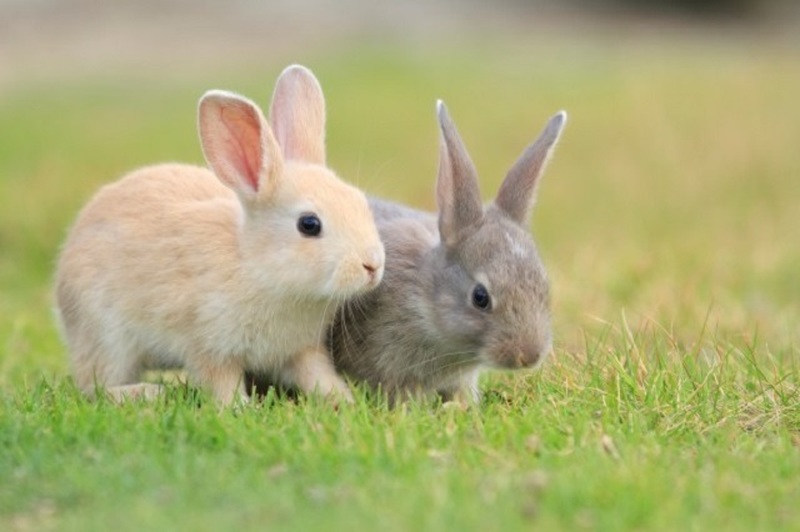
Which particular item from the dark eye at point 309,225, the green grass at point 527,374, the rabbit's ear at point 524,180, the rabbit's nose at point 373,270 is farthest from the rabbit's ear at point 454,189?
the green grass at point 527,374

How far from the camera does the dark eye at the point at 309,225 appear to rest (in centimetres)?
594

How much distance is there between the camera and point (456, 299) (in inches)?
241

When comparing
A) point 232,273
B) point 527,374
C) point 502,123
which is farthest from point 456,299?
point 502,123

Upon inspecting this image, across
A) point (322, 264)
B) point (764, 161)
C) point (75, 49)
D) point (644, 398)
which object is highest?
point (322, 264)

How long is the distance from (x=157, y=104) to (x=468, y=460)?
1471 cm

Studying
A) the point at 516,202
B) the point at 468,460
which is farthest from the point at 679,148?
the point at 468,460

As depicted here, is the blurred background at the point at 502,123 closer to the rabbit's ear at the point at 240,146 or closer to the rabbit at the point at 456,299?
the rabbit at the point at 456,299

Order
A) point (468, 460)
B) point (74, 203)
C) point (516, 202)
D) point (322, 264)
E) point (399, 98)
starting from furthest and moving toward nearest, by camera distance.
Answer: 1. point (399, 98)
2. point (74, 203)
3. point (516, 202)
4. point (322, 264)
5. point (468, 460)

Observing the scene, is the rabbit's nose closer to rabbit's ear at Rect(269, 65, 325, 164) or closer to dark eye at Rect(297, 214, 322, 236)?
dark eye at Rect(297, 214, 322, 236)

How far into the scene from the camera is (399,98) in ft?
61.1

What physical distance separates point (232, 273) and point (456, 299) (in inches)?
36.3

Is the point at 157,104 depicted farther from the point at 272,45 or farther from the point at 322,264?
the point at 322,264

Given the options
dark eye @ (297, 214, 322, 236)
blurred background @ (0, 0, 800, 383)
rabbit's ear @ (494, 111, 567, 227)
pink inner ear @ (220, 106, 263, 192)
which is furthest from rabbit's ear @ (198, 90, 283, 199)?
blurred background @ (0, 0, 800, 383)

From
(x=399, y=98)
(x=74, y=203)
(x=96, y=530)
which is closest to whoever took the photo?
(x=96, y=530)
